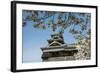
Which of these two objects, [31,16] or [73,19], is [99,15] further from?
[31,16]

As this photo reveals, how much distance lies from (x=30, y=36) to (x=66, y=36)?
0.32m

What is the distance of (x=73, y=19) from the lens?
5.86ft

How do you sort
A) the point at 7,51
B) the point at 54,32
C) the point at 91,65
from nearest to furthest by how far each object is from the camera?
the point at 7,51
the point at 54,32
the point at 91,65

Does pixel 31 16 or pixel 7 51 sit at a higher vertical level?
pixel 31 16

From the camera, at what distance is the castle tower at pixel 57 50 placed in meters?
1.71

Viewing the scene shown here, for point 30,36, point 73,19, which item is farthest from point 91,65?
point 30,36

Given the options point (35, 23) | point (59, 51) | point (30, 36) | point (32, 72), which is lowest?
point (32, 72)

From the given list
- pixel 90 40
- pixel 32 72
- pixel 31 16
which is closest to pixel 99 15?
pixel 90 40

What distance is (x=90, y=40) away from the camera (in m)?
1.85

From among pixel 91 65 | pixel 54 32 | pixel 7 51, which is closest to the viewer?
pixel 7 51

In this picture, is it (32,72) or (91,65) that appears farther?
(91,65)

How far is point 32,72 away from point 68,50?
0.36 meters

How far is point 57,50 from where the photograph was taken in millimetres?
1738

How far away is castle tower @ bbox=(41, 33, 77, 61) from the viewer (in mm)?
1706
